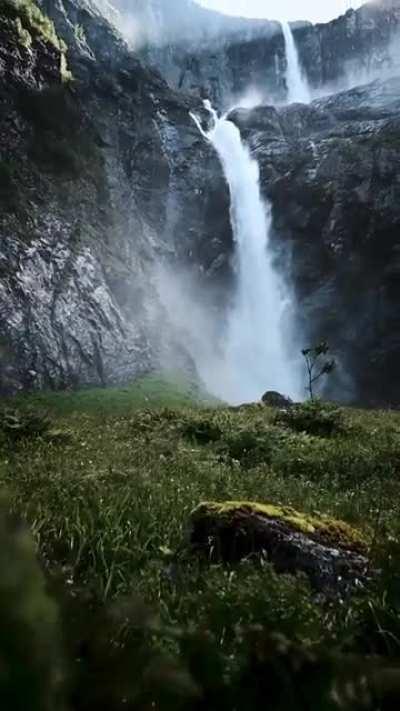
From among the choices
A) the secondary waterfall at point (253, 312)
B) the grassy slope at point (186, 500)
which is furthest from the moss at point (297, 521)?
the secondary waterfall at point (253, 312)

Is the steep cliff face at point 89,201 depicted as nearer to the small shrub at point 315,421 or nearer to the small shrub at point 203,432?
the small shrub at point 203,432

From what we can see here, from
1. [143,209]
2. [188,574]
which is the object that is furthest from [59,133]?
[188,574]

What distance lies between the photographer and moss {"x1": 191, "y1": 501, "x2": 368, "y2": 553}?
13.2ft

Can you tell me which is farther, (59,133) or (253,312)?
(253,312)

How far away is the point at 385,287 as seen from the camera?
141ft

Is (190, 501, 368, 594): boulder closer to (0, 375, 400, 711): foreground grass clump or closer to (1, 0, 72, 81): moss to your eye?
(0, 375, 400, 711): foreground grass clump

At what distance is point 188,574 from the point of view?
3.28 meters

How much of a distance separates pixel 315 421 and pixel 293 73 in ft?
250

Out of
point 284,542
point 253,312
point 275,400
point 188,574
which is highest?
point 253,312

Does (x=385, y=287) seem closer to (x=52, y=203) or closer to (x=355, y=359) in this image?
(x=355, y=359)

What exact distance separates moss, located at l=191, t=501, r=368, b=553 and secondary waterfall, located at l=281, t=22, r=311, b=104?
82865mm

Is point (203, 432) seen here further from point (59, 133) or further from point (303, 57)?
point (303, 57)

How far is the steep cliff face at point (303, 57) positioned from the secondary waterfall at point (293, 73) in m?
0.63

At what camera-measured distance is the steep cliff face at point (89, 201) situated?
27.4 m
